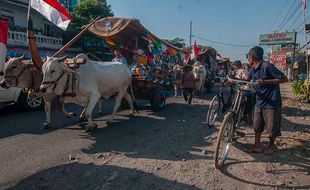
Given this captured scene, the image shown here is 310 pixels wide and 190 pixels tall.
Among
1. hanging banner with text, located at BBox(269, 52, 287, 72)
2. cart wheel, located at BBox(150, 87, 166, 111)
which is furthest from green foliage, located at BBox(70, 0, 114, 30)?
hanging banner with text, located at BBox(269, 52, 287, 72)

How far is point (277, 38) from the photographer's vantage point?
52938 millimetres

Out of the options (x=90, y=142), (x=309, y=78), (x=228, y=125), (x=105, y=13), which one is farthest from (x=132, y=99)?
(x=105, y=13)

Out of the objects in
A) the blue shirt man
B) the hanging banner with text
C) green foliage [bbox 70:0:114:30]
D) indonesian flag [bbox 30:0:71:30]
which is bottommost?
the blue shirt man

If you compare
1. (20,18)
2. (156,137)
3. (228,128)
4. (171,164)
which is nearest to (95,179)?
(171,164)

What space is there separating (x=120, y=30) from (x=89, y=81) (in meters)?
3.06

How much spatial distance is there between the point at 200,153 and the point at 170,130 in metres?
1.88

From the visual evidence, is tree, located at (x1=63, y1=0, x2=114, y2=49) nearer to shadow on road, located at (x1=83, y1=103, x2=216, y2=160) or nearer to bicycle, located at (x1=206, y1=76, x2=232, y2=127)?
shadow on road, located at (x1=83, y1=103, x2=216, y2=160)

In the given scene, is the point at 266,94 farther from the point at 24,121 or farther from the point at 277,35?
the point at 277,35

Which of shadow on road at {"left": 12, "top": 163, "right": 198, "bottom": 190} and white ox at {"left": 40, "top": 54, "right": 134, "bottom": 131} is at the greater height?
white ox at {"left": 40, "top": 54, "right": 134, "bottom": 131}

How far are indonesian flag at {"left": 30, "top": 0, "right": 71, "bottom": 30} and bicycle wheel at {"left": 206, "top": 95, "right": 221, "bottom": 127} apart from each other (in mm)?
4056

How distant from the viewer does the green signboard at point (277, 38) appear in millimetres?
50638

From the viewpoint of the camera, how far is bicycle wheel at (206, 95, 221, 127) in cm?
787

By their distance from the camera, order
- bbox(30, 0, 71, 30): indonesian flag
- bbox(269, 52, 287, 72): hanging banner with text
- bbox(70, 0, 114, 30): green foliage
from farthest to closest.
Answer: bbox(269, 52, 287, 72): hanging banner with text, bbox(70, 0, 114, 30): green foliage, bbox(30, 0, 71, 30): indonesian flag

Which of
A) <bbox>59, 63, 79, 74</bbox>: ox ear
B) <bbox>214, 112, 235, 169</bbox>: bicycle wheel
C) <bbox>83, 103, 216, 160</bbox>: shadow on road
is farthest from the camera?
<bbox>59, 63, 79, 74</bbox>: ox ear
